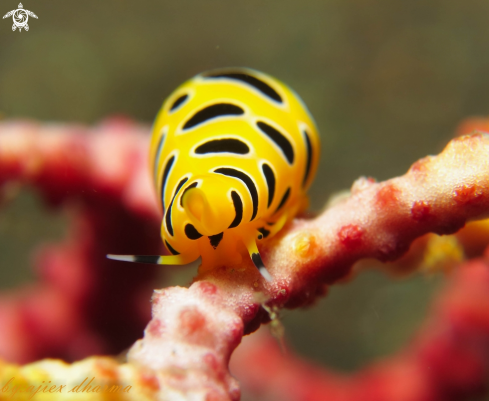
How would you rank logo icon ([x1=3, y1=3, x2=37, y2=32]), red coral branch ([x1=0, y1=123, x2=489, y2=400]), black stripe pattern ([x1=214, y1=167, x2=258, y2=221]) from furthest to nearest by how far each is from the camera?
logo icon ([x1=3, y1=3, x2=37, y2=32]) → black stripe pattern ([x1=214, y1=167, x2=258, y2=221]) → red coral branch ([x1=0, y1=123, x2=489, y2=400])

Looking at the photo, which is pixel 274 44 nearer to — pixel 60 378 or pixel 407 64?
pixel 407 64

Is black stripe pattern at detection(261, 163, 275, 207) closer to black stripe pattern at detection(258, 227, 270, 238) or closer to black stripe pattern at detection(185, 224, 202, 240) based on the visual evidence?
black stripe pattern at detection(258, 227, 270, 238)

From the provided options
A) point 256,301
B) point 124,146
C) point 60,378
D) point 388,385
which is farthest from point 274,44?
point 60,378

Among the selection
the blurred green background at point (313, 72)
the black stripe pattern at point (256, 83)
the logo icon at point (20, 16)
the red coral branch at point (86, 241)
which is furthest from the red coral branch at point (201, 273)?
the logo icon at point (20, 16)

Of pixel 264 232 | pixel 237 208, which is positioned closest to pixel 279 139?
pixel 264 232

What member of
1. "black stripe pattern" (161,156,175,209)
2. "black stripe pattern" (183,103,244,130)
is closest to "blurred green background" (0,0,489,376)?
"black stripe pattern" (183,103,244,130)

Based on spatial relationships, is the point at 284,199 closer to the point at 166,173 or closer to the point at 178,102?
the point at 166,173
